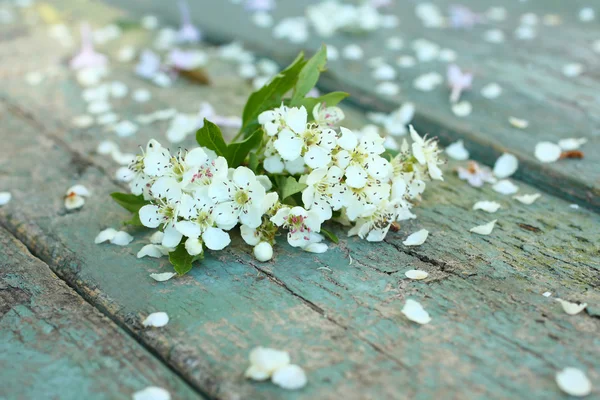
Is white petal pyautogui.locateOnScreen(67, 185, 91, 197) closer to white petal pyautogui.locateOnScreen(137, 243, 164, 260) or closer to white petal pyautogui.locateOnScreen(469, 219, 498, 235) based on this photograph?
white petal pyautogui.locateOnScreen(137, 243, 164, 260)

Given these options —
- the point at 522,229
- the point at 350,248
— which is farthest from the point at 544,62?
the point at 350,248

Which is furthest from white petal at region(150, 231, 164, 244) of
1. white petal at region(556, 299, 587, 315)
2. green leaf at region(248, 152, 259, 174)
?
white petal at region(556, 299, 587, 315)

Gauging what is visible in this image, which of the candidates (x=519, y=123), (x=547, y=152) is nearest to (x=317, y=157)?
(x=547, y=152)

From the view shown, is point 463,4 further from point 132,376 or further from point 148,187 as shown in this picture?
point 132,376

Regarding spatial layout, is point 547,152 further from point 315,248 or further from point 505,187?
point 315,248

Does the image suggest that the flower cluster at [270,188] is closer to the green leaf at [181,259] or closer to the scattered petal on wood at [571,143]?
the green leaf at [181,259]
